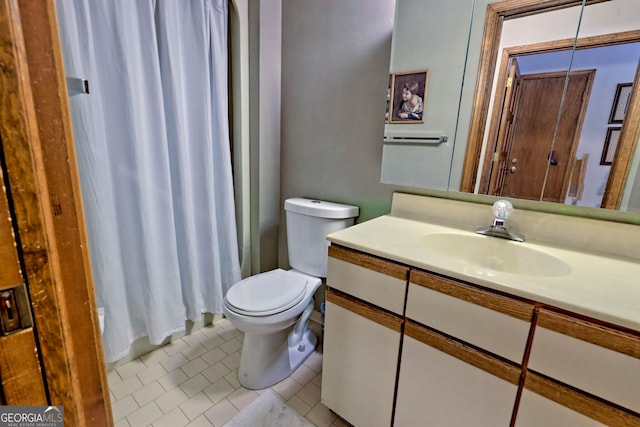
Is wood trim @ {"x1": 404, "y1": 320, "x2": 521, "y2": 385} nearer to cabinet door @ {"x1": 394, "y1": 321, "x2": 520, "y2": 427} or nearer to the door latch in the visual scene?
cabinet door @ {"x1": 394, "y1": 321, "x2": 520, "y2": 427}

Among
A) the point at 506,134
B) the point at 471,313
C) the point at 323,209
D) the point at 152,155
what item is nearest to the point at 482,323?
the point at 471,313

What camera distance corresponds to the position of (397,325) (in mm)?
986

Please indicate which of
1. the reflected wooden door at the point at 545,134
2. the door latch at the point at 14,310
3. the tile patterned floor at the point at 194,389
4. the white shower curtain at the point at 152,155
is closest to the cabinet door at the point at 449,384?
the tile patterned floor at the point at 194,389

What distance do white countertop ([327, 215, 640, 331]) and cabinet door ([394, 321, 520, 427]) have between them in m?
0.22

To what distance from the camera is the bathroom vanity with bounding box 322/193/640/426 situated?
0.69 metres

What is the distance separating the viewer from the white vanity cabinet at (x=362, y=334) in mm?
998

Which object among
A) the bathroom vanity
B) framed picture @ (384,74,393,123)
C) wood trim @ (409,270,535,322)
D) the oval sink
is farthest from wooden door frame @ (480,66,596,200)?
wood trim @ (409,270,535,322)

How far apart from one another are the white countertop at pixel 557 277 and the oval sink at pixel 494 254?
2 cm

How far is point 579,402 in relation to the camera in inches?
27.7

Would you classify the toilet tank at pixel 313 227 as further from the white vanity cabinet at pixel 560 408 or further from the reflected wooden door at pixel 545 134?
the white vanity cabinet at pixel 560 408

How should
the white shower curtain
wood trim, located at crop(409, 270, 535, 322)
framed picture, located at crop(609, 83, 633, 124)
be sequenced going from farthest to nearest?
the white shower curtain < framed picture, located at crop(609, 83, 633, 124) < wood trim, located at crop(409, 270, 535, 322)

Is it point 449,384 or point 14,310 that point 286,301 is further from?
point 14,310

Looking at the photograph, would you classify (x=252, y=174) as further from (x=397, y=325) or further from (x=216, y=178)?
(x=397, y=325)

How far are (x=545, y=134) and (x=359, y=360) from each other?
3.59ft
